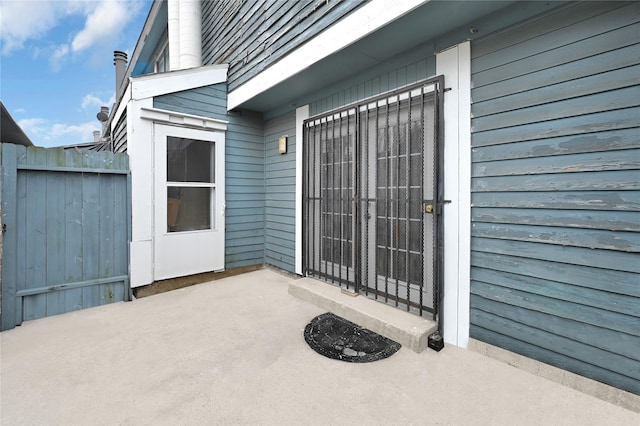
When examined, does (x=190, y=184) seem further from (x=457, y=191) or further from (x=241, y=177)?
(x=457, y=191)

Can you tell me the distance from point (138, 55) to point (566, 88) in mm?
9016

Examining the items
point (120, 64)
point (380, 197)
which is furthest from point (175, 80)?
point (120, 64)

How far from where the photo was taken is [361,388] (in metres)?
1.66

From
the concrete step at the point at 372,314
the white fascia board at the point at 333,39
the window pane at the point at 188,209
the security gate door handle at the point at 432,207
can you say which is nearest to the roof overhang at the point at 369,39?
the white fascia board at the point at 333,39

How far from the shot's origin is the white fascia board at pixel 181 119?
3183 millimetres

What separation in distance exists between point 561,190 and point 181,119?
3848 millimetres

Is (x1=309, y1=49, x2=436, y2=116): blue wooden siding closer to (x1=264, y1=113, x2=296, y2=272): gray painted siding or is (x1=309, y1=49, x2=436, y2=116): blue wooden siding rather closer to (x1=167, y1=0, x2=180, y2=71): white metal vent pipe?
(x1=264, y1=113, x2=296, y2=272): gray painted siding

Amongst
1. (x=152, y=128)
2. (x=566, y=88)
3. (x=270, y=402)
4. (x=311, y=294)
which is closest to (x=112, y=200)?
(x=152, y=128)

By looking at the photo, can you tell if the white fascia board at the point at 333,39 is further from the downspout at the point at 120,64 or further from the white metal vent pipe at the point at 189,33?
the downspout at the point at 120,64

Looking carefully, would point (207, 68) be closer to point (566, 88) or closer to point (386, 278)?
point (386, 278)

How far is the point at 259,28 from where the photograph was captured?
3.49 meters

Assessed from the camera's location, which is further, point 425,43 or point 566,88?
point 425,43

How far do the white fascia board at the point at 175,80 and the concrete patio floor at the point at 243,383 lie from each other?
255cm

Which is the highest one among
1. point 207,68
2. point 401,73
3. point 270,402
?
point 207,68
